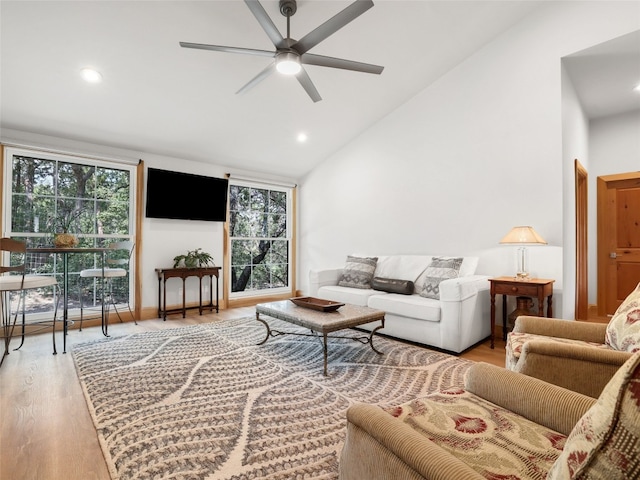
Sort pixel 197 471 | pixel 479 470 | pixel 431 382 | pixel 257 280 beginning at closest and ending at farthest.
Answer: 1. pixel 479 470
2. pixel 197 471
3. pixel 431 382
4. pixel 257 280

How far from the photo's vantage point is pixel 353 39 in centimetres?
333

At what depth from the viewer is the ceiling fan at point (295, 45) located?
2.10 m

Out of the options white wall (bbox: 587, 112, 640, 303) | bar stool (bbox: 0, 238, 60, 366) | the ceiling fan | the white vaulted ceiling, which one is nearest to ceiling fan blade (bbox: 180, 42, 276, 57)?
the ceiling fan

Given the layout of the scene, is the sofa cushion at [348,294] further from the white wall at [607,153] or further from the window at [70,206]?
the white wall at [607,153]

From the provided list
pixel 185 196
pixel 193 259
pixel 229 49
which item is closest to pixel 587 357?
pixel 229 49

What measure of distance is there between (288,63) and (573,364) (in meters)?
2.57

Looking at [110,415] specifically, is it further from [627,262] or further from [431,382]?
[627,262]

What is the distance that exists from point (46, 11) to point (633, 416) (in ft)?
12.5

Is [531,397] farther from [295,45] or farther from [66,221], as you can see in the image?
[66,221]

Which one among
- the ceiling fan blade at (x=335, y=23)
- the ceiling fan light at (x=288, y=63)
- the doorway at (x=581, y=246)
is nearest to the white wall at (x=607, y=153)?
the doorway at (x=581, y=246)

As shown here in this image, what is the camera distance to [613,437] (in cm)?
50

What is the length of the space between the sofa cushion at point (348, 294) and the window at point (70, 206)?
260 cm

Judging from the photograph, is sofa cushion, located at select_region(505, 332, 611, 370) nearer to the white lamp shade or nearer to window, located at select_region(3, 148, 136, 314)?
the white lamp shade

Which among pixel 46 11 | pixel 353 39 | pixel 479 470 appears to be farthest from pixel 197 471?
pixel 353 39
